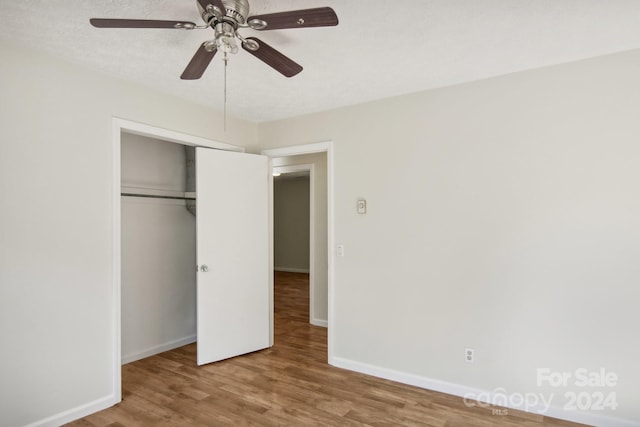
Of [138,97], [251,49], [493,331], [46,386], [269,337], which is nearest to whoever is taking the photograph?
[251,49]

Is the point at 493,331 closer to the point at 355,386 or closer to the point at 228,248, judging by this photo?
the point at 355,386

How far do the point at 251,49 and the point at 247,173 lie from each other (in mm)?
2091

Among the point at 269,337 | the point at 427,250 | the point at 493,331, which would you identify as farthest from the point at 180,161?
the point at 493,331

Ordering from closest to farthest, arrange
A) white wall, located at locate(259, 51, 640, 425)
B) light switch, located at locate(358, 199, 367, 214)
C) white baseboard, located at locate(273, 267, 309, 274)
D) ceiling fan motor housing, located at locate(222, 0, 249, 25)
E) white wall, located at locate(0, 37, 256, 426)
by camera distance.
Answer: ceiling fan motor housing, located at locate(222, 0, 249, 25), white wall, located at locate(0, 37, 256, 426), white wall, located at locate(259, 51, 640, 425), light switch, located at locate(358, 199, 367, 214), white baseboard, located at locate(273, 267, 309, 274)

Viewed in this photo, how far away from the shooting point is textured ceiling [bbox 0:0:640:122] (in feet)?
6.23

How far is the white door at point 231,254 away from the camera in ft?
11.5

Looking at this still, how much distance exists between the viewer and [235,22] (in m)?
1.76

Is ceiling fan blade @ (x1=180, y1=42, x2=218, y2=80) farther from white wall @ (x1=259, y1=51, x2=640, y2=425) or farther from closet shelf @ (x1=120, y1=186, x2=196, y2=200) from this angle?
closet shelf @ (x1=120, y1=186, x2=196, y2=200)

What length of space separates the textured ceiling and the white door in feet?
3.04

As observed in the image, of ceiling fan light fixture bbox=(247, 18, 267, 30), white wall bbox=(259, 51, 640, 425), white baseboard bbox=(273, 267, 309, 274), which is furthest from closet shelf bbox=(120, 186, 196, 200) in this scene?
white baseboard bbox=(273, 267, 309, 274)

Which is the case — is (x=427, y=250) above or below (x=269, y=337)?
above

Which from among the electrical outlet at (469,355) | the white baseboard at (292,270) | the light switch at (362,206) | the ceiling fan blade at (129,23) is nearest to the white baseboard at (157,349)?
the light switch at (362,206)

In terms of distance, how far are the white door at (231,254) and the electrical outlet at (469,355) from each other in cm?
208

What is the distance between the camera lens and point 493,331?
278 centimetres
